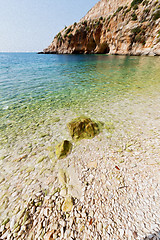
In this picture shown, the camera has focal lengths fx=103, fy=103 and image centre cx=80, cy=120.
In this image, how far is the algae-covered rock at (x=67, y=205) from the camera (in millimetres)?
2339

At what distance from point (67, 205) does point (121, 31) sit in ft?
220

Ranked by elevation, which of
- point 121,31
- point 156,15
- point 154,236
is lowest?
point 154,236

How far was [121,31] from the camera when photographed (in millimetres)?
48750

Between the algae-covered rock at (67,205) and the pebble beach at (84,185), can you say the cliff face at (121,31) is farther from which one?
the algae-covered rock at (67,205)

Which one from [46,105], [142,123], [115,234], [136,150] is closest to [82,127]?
[136,150]

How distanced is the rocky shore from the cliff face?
48.7 metres

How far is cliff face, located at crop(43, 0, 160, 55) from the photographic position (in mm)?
38672

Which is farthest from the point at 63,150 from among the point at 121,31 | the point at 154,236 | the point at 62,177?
the point at 121,31

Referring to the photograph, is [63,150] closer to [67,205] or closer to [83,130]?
[83,130]

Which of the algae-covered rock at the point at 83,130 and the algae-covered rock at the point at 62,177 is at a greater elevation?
the algae-covered rock at the point at 83,130

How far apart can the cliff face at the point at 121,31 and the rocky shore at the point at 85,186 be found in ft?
160

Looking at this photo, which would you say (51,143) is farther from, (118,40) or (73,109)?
(118,40)

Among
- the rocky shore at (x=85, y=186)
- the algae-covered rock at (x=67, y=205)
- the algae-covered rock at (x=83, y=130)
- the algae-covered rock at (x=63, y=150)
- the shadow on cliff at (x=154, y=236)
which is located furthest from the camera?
the algae-covered rock at (x=83, y=130)


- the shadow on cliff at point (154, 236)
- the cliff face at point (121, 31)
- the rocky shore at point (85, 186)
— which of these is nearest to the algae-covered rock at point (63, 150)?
the rocky shore at point (85, 186)
